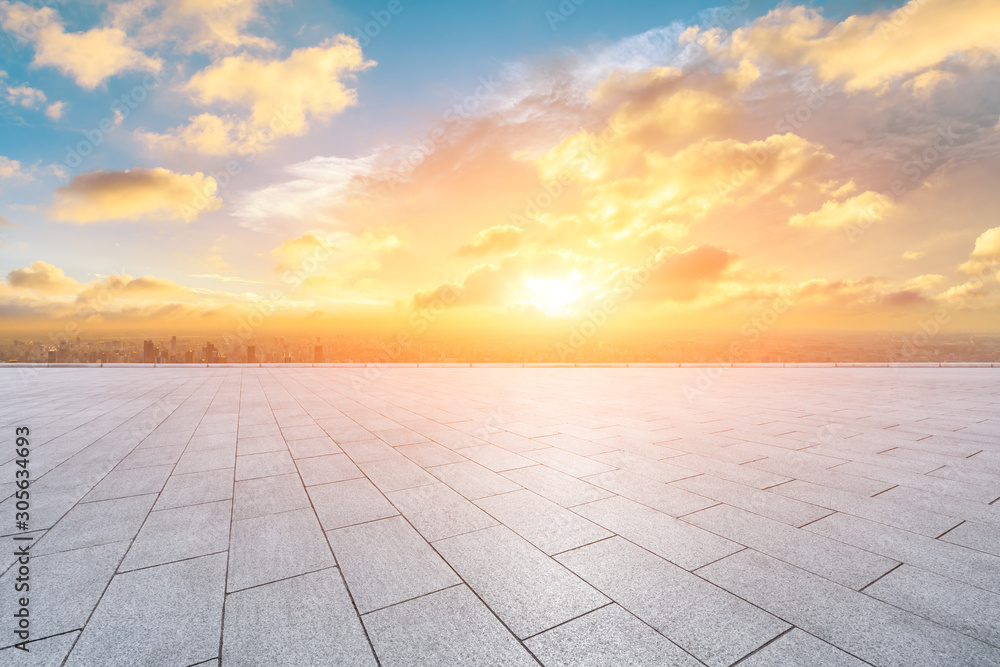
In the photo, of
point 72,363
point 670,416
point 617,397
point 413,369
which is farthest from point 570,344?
point 72,363

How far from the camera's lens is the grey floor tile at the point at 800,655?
2.60 meters

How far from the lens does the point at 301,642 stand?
2811mm

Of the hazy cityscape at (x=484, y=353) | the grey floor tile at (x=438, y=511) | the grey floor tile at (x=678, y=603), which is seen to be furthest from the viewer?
the hazy cityscape at (x=484, y=353)

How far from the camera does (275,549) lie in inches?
160

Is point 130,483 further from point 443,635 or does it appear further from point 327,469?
point 443,635

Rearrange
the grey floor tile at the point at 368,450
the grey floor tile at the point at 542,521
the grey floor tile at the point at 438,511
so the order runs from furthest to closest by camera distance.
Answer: the grey floor tile at the point at 368,450
the grey floor tile at the point at 438,511
the grey floor tile at the point at 542,521

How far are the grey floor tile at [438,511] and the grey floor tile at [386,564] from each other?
190mm

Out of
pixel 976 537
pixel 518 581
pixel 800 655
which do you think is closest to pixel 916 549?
pixel 976 537

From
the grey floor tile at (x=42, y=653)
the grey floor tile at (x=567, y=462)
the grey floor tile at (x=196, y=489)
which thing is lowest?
the grey floor tile at (x=42, y=653)

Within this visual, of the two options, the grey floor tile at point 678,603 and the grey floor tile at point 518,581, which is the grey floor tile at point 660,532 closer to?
the grey floor tile at point 678,603

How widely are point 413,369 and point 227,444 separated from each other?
16871 mm

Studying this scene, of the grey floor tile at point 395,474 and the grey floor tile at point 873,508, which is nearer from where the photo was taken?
the grey floor tile at point 873,508

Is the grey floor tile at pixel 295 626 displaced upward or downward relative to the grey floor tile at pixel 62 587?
downward

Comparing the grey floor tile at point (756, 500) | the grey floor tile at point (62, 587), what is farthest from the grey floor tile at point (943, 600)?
the grey floor tile at point (62, 587)
